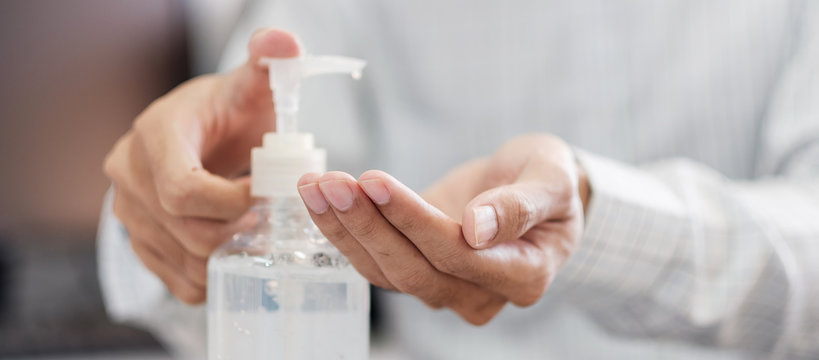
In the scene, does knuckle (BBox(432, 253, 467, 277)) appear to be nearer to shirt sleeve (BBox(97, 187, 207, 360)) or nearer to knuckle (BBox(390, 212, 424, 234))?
knuckle (BBox(390, 212, 424, 234))

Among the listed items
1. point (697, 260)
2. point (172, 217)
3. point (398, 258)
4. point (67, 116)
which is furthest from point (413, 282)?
point (67, 116)

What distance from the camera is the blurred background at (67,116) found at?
756 millimetres

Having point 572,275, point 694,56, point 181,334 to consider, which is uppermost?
point 694,56

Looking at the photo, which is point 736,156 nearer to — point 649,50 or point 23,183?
point 649,50

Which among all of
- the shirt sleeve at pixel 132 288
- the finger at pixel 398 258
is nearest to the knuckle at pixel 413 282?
the finger at pixel 398 258

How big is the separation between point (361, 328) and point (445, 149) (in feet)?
1.10

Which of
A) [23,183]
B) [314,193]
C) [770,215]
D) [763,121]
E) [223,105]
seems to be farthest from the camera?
[23,183]

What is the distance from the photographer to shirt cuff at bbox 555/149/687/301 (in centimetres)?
35

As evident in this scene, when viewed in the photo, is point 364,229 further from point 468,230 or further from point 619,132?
point 619,132

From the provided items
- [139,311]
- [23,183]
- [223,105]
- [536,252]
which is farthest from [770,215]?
[23,183]

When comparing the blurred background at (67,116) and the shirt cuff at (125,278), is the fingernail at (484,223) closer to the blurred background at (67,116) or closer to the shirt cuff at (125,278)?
the shirt cuff at (125,278)

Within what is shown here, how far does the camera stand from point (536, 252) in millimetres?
256

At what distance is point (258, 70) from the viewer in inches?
11.6

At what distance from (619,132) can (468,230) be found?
1.28 ft
